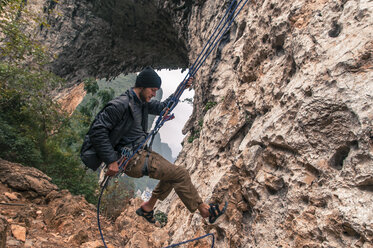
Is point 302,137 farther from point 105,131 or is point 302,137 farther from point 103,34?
point 103,34

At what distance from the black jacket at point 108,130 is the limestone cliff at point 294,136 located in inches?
71.6

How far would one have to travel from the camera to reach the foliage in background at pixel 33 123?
8.83m

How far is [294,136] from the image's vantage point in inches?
108

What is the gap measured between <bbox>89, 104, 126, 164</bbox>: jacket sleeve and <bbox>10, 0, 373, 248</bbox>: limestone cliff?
1868 millimetres

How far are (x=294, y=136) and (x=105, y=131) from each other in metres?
2.40

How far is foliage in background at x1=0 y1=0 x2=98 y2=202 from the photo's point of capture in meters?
8.83

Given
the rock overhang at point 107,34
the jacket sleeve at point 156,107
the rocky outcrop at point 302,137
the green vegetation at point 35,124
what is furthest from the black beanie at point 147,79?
the rock overhang at point 107,34

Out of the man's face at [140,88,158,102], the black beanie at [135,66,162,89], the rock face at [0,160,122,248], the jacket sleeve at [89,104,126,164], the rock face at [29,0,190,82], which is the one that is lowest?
the rock face at [0,160,122,248]

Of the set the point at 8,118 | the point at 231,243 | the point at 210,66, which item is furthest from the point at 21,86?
the point at 231,243

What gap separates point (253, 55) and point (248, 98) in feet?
3.02

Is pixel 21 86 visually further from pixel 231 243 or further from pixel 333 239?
pixel 333 239

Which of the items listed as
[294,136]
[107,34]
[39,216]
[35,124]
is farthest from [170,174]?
[107,34]

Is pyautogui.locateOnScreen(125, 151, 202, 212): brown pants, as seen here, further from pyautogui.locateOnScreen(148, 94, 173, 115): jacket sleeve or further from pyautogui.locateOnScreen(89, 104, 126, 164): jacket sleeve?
pyautogui.locateOnScreen(148, 94, 173, 115): jacket sleeve

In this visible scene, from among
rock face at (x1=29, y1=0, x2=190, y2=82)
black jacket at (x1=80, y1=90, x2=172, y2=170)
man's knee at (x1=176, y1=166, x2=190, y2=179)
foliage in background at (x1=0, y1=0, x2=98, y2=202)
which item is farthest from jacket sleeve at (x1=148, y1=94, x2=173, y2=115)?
rock face at (x1=29, y1=0, x2=190, y2=82)
